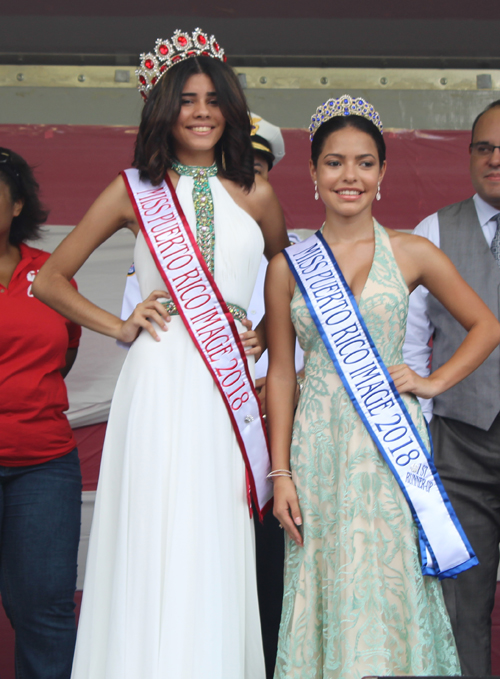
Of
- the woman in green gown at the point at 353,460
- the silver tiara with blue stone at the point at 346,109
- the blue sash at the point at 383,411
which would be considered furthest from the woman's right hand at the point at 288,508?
the silver tiara with blue stone at the point at 346,109

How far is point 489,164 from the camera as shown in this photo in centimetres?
189

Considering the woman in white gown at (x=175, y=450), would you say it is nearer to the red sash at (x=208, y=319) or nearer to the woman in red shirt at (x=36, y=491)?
the red sash at (x=208, y=319)

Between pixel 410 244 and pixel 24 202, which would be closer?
pixel 410 244

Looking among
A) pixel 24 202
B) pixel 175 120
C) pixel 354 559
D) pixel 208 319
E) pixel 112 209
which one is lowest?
pixel 354 559

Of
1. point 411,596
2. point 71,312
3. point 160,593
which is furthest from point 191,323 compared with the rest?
point 411,596

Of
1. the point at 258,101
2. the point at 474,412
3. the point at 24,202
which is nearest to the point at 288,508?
the point at 474,412

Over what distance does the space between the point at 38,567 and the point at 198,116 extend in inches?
41.7

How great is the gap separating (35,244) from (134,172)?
1.16m

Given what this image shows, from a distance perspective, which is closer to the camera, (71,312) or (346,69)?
(71,312)

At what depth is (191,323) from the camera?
1.53 m

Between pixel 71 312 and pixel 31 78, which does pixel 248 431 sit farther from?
pixel 31 78

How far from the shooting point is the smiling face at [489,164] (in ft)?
6.15

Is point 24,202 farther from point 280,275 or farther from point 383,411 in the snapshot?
point 383,411

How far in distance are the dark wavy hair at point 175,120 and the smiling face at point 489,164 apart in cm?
61
